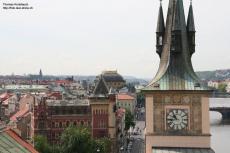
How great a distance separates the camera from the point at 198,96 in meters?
25.1

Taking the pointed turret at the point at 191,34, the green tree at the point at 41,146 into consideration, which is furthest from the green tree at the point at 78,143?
the pointed turret at the point at 191,34

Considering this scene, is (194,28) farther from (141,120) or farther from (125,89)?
(125,89)

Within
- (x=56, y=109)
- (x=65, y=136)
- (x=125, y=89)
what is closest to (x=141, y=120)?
(x=125, y=89)

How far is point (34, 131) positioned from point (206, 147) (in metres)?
49.4

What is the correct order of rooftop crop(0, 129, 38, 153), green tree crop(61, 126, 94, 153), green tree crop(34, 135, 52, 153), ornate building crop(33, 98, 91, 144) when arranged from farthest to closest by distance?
ornate building crop(33, 98, 91, 144) → green tree crop(34, 135, 52, 153) → green tree crop(61, 126, 94, 153) → rooftop crop(0, 129, 38, 153)

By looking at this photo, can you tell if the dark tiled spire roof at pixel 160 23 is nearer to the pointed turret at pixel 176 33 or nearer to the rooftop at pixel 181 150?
the pointed turret at pixel 176 33

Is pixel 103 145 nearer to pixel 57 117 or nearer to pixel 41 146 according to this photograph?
pixel 41 146

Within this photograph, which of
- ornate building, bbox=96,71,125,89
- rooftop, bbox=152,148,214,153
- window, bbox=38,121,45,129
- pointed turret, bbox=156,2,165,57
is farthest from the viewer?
ornate building, bbox=96,71,125,89

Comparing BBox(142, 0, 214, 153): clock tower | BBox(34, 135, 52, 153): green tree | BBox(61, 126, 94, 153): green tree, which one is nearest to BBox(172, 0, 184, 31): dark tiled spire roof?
BBox(142, 0, 214, 153): clock tower

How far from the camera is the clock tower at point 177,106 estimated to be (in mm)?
24828

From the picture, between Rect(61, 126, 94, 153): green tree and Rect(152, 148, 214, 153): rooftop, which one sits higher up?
Rect(152, 148, 214, 153): rooftop

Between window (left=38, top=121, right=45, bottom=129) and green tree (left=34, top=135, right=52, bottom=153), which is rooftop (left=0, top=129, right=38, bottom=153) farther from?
window (left=38, top=121, right=45, bottom=129)

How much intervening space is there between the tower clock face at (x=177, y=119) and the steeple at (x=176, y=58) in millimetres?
1127

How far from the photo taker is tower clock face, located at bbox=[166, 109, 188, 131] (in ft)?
81.8
